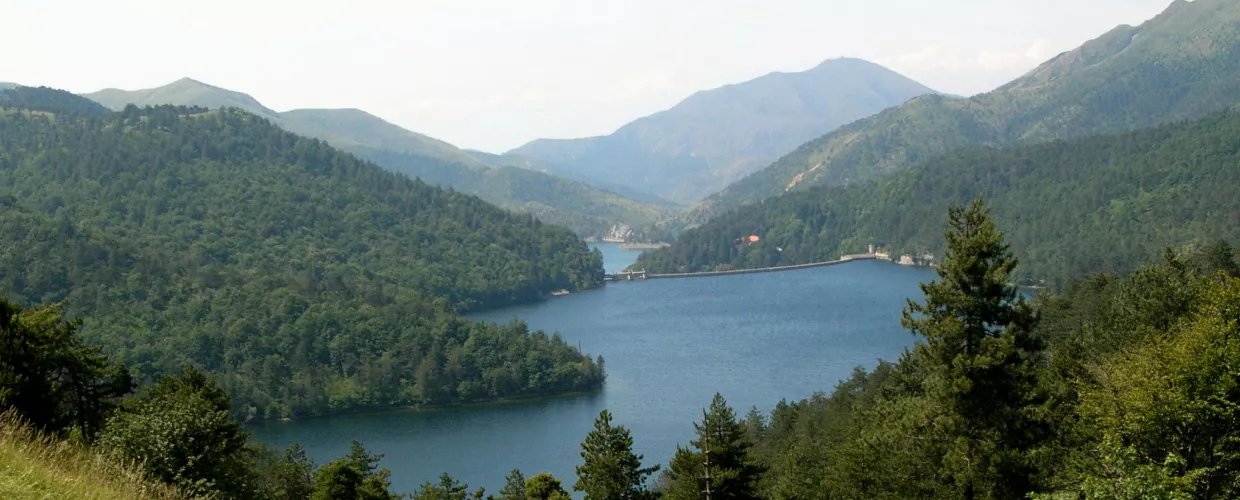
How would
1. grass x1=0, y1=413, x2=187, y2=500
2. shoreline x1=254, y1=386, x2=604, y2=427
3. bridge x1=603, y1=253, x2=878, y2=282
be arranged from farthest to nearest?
1. bridge x1=603, y1=253, x2=878, y2=282
2. shoreline x1=254, y1=386, x2=604, y2=427
3. grass x1=0, y1=413, x2=187, y2=500

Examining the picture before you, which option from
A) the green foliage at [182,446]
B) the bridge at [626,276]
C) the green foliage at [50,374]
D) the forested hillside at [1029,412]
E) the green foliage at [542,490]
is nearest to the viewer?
the forested hillside at [1029,412]

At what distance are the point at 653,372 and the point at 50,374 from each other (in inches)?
2690

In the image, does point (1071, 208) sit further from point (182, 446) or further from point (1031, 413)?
point (182, 446)

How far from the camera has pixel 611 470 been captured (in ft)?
92.4

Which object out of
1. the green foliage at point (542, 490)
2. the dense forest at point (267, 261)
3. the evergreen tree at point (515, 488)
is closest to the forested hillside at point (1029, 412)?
the green foliage at point (542, 490)

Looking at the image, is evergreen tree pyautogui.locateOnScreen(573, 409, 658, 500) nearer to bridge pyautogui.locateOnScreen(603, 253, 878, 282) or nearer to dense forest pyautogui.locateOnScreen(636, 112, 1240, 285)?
dense forest pyautogui.locateOnScreen(636, 112, 1240, 285)

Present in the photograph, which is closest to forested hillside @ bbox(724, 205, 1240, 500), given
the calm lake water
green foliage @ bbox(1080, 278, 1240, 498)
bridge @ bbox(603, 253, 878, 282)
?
green foliage @ bbox(1080, 278, 1240, 498)

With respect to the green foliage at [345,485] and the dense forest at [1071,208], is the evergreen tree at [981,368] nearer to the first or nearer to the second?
the green foliage at [345,485]

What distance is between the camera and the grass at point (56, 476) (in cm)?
872

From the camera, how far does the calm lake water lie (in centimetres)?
6556

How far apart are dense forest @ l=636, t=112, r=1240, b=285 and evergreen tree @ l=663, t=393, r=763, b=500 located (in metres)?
106

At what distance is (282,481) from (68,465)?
24.2m

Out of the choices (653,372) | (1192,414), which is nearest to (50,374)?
(1192,414)

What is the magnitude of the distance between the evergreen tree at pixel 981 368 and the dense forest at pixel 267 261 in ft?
→ 218
